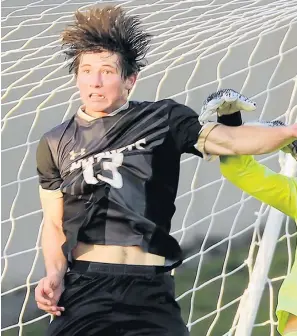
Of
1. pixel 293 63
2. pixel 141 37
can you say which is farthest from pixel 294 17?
pixel 141 37

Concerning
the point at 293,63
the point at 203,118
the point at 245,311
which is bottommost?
the point at 245,311

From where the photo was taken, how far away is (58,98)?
198 centimetres

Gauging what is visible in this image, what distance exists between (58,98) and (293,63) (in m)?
0.76

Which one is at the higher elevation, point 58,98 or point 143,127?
point 143,127

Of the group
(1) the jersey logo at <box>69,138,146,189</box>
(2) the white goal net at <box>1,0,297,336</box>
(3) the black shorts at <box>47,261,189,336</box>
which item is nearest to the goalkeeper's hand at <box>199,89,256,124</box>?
(1) the jersey logo at <box>69,138,146,189</box>

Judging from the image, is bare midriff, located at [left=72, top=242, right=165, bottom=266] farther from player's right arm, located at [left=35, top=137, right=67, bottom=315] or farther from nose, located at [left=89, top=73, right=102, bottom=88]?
nose, located at [left=89, top=73, right=102, bottom=88]

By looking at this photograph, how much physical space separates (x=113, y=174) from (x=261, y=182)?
0.67 feet

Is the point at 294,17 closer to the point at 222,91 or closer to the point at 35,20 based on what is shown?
the point at 35,20

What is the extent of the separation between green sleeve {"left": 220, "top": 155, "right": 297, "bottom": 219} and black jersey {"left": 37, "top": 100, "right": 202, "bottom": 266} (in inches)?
2.4

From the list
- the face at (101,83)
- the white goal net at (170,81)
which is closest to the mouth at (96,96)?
the face at (101,83)

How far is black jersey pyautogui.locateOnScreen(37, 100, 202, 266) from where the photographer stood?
1244 mm

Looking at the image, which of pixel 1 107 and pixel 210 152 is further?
pixel 1 107

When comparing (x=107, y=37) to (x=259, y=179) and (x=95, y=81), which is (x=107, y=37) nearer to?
(x=95, y=81)

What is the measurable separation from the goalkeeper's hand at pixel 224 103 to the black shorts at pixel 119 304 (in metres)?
0.22
